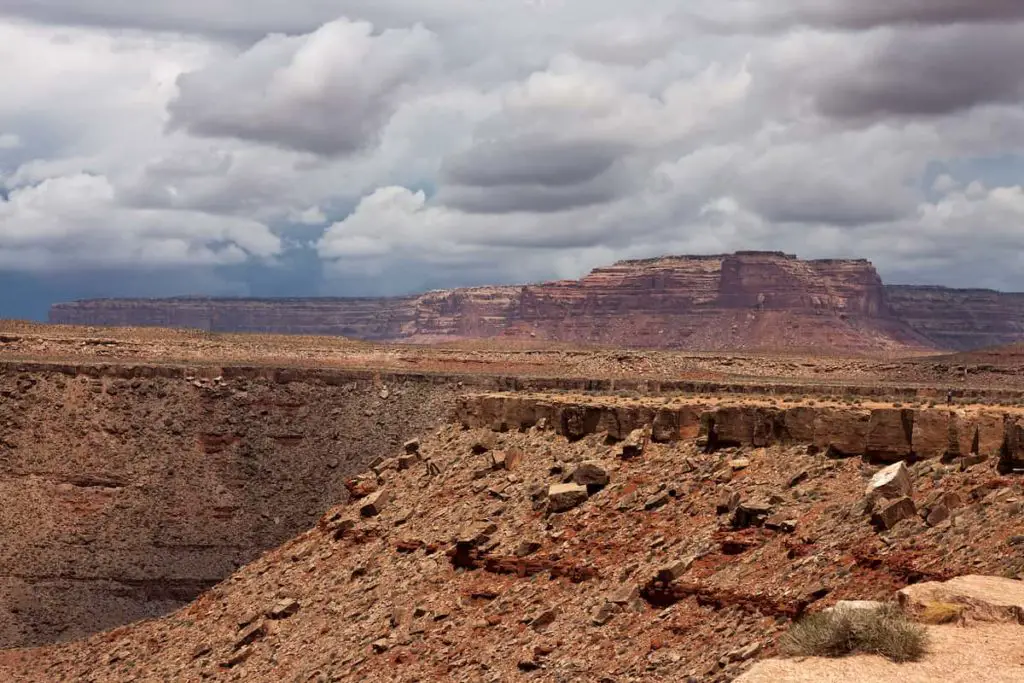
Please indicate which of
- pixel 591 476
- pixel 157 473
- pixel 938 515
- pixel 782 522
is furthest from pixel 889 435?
pixel 157 473

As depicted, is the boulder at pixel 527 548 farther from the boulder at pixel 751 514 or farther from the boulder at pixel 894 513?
the boulder at pixel 894 513

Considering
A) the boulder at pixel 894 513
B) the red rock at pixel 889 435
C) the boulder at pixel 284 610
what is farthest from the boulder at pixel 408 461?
the boulder at pixel 894 513

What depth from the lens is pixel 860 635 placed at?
1738 cm

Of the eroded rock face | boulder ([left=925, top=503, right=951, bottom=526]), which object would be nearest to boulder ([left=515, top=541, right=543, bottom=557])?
the eroded rock face

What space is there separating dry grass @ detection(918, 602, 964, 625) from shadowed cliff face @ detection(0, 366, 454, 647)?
3817 cm

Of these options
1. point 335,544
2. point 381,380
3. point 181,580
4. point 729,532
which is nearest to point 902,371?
point 381,380

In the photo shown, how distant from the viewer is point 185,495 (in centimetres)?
5900

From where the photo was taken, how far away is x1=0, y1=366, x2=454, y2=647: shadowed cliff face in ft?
175

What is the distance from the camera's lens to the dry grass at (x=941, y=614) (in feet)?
59.1

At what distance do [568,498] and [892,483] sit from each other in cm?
824

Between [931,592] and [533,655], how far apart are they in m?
8.40

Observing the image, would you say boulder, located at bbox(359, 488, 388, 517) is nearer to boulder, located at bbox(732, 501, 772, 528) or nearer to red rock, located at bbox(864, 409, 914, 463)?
boulder, located at bbox(732, 501, 772, 528)

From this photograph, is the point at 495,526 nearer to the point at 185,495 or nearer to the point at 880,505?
the point at 880,505

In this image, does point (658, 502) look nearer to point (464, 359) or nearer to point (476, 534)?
point (476, 534)
